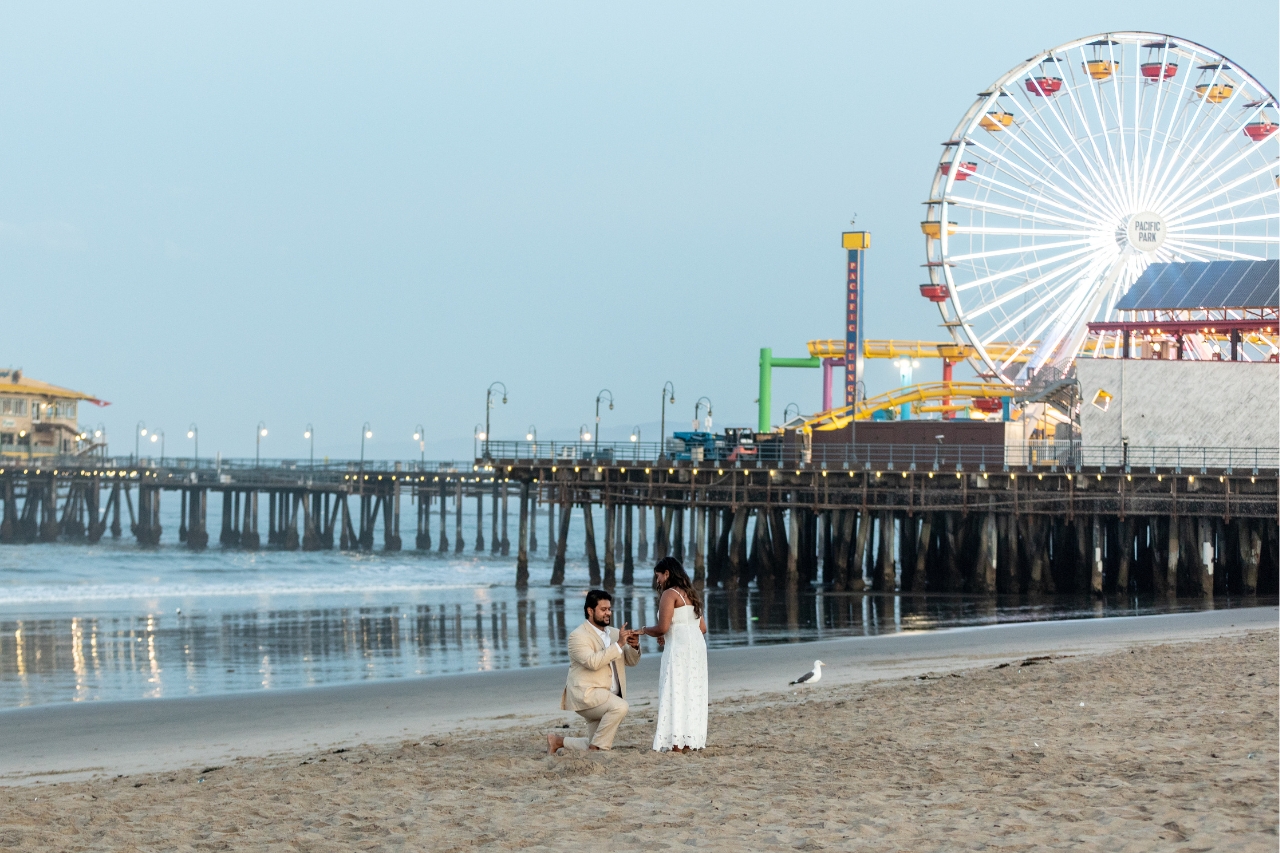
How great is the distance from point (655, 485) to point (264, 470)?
30270 millimetres

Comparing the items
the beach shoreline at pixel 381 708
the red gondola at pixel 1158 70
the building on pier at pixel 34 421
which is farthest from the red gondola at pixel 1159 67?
the building on pier at pixel 34 421

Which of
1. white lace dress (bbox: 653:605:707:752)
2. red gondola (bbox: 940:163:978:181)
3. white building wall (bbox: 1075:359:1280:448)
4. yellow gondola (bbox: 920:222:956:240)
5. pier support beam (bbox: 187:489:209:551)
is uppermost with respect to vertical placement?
red gondola (bbox: 940:163:978:181)

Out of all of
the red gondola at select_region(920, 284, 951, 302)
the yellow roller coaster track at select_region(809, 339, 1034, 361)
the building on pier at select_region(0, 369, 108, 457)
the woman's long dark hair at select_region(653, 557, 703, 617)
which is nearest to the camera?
the woman's long dark hair at select_region(653, 557, 703, 617)

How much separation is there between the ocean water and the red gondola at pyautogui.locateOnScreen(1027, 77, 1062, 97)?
63.9 feet

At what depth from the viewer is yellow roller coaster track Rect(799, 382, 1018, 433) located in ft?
159

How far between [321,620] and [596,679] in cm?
1930

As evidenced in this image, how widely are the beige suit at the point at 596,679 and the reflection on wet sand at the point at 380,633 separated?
8.83m

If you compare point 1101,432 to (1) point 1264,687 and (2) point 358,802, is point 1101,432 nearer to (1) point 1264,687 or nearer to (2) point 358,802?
(1) point 1264,687

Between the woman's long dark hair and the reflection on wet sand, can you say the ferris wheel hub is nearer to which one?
the reflection on wet sand

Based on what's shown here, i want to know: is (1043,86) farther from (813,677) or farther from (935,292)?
(813,677)

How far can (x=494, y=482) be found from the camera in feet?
205

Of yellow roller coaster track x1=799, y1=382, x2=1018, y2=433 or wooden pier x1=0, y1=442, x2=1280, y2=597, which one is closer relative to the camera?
wooden pier x1=0, y1=442, x2=1280, y2=597

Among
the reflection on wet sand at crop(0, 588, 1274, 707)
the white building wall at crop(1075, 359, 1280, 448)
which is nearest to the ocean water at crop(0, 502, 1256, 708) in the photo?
the reflection on wet sand at crop(0, 588, 1274, 707)

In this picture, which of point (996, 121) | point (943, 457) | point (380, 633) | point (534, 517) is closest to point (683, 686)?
point (380, 633)
